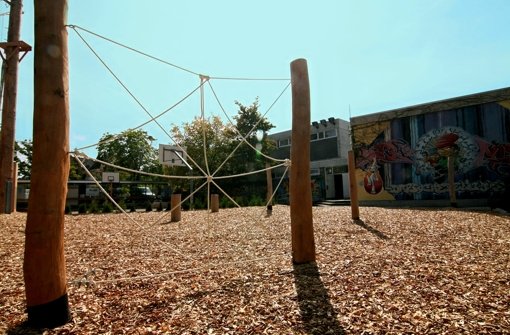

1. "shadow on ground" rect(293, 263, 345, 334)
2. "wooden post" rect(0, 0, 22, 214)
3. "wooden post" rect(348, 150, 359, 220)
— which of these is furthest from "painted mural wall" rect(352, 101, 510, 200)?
"wooden post" rect(0, 0, 22, 214)

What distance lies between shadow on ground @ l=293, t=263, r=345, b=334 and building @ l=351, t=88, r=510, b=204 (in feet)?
34.0

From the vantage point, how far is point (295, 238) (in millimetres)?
4309

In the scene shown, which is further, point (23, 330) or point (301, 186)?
point (301, 186)

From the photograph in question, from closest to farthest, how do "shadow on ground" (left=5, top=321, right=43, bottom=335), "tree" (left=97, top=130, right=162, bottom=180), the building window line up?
"shadow on ground" (left=5, top=321, right=43, bottom=335)
the building window
"tree" (left=97, top=130, right=162, bottom=180)

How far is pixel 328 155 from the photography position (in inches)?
1005

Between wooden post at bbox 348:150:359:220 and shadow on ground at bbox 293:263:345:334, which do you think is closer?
shadow on ground at bbox 293:263:345:334

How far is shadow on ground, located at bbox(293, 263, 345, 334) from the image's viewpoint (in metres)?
2.48

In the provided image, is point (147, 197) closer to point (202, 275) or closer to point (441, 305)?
point (202, 275)

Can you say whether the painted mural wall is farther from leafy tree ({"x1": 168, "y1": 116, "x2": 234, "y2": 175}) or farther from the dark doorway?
leafy tree ({"x1": 168, "y1": 116, "x2": 234, "y2": 175})

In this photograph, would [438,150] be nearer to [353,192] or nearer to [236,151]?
[353,192]

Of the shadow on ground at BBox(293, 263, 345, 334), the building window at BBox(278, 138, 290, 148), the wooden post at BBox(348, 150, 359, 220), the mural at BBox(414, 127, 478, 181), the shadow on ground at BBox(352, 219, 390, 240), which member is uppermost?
the building window at BBox(278, 138, 290, 148)

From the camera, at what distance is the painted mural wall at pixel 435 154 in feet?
42.9

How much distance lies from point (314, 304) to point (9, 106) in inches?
462

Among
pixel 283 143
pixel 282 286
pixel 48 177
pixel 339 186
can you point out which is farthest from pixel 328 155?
pixel 48 177
